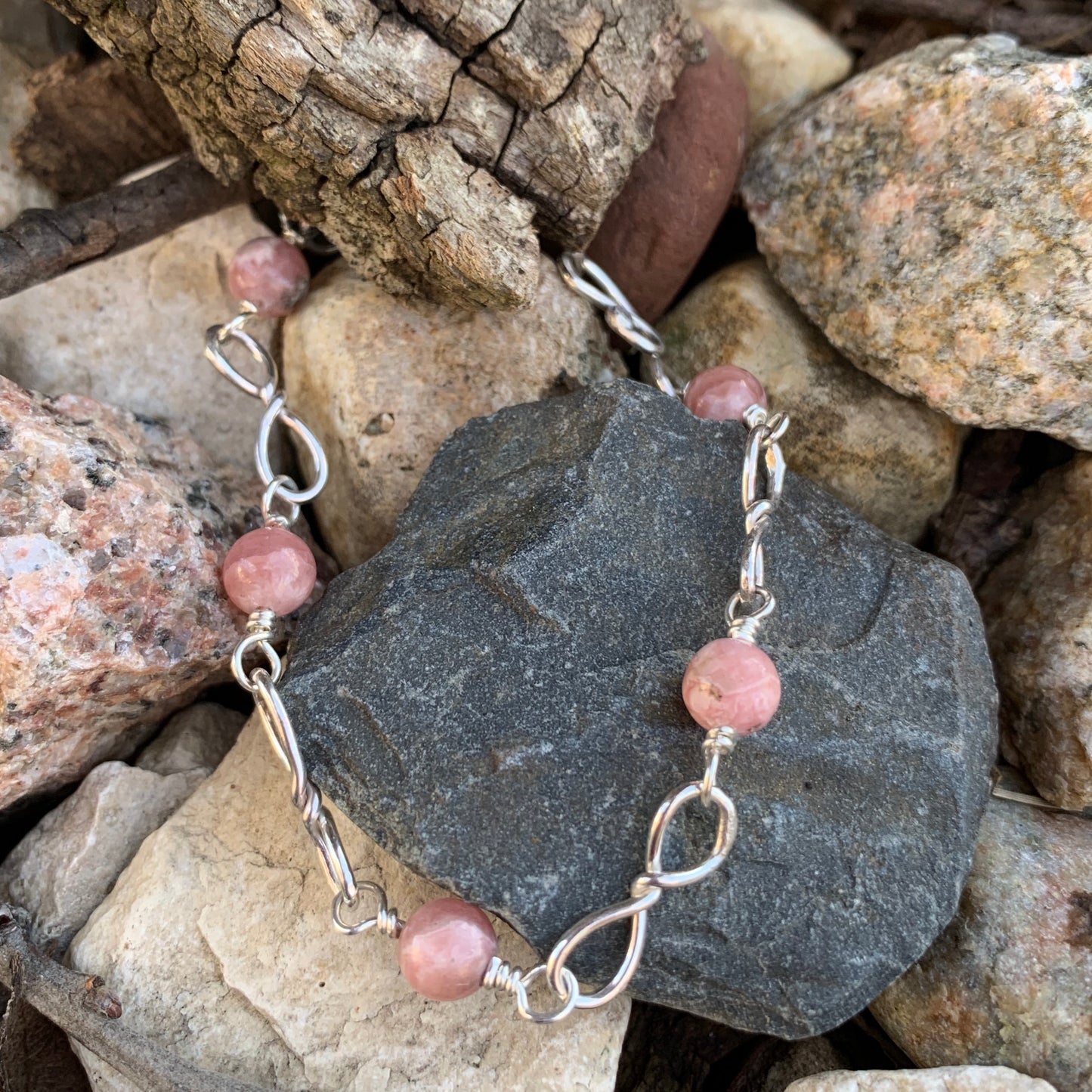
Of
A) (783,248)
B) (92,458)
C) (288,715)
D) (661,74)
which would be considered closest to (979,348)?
(783,248)

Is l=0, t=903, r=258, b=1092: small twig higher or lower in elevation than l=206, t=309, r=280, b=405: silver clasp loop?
lower

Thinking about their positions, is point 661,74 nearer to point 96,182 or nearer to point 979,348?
point 979,348

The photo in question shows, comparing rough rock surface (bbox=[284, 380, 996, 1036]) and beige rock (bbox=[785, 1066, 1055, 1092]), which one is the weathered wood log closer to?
rough rock surface (bbox=[284, 380, 996, 1036])

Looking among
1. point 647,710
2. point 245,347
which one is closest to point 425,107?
point 245,347

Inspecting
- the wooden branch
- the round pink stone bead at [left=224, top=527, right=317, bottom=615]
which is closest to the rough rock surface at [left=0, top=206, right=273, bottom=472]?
the wooden branch

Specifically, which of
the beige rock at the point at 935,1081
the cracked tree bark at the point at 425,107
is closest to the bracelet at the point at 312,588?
the cracked tree bark at the point at 425,107

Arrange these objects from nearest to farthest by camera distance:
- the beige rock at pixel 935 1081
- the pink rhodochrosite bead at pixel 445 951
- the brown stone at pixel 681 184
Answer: the beige rock at pixel 935 1081
the pink rhodochrosite bead at pixel 445 951
the brown stone at pixel 681 184

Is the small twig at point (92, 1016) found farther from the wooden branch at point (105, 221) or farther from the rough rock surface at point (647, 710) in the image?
the wooden branch at point (105, 221)
